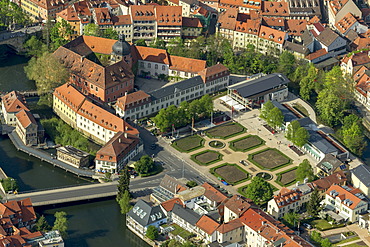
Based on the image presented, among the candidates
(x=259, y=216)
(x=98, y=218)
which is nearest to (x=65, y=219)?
(x=98, y=218)

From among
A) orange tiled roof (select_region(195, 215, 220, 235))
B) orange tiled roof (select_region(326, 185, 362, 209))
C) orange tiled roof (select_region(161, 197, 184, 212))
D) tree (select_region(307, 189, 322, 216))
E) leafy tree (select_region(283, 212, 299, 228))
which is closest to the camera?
orange tiled roof (select_region(195, 215, 220, 235))

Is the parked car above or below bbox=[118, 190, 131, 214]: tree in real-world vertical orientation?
below

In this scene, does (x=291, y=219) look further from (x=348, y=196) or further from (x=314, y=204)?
(x=348, y=196)

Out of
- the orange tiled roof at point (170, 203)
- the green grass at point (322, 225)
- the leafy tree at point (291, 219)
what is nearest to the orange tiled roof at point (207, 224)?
the orange tiled roof at point (170, 203)

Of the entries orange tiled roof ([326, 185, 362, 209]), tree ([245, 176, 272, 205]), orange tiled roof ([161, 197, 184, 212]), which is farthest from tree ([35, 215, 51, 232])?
orange tiled roof ([326, 185, 362, 209])

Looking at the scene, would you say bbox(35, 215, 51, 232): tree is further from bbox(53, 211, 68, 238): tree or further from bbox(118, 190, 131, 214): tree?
bbox(118, 190, 131, 214): tree
